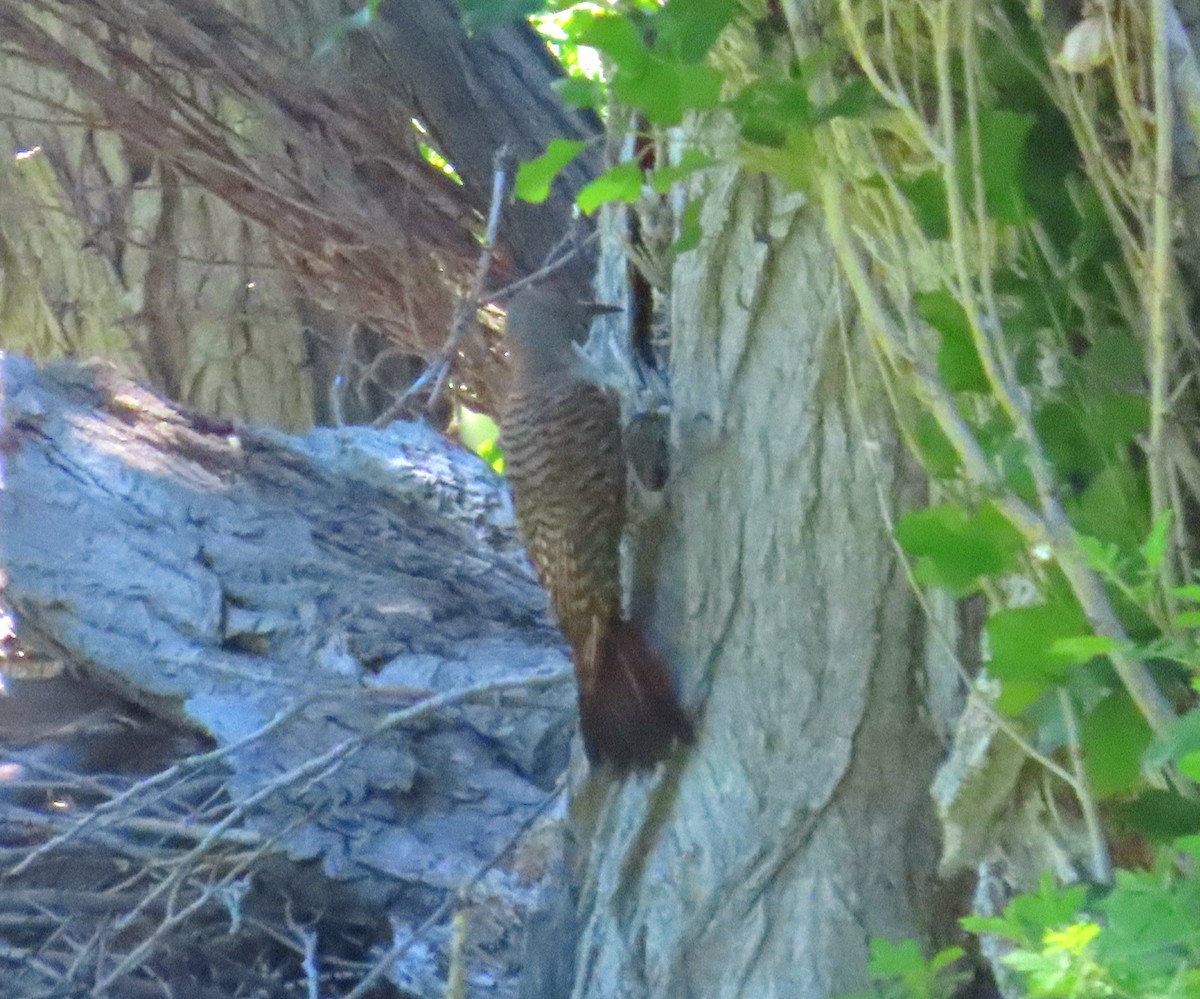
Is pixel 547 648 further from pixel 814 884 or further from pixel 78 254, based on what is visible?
pixel 78 254

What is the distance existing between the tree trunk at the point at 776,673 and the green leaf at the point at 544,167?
556 millimetres

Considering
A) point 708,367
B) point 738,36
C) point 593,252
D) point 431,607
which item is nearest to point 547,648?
point 431,607

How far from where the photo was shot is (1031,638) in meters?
1.47

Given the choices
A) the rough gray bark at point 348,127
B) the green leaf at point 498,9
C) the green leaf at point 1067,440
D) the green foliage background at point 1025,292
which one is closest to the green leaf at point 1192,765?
the green foliage background at point 1025,292

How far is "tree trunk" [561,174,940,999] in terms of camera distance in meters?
2.08

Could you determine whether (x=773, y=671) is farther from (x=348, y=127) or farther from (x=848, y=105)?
(x=348, y=127)

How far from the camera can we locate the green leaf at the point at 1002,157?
5.00 ft

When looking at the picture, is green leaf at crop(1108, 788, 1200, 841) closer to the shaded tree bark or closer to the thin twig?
the thin twig

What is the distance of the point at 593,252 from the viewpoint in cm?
344

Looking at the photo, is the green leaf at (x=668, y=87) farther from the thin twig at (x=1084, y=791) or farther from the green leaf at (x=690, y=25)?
the thin twig at (x=1084, y=791)

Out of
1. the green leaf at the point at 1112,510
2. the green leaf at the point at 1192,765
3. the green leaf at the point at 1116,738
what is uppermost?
the green leaf at the point at 1192,765

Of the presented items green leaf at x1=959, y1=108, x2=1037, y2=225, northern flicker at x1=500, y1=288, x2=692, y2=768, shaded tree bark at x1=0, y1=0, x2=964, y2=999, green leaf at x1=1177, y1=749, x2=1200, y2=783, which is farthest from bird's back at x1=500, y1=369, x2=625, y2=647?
green leaf at x1=1177, y1=749, x2=1200, y2=783

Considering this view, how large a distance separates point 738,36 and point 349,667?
5.39ft

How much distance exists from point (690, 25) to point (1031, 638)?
615 mm
